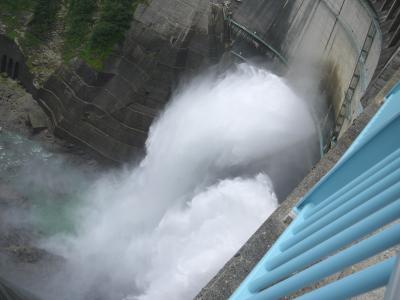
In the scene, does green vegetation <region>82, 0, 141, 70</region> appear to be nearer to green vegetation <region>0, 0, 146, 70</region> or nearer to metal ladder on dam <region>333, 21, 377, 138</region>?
green vegetation <region>0, 0, 146, 70</region>

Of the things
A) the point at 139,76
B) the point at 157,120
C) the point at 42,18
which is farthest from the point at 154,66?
the point at 42,18

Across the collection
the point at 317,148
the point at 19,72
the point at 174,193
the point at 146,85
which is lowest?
the point at 19,72

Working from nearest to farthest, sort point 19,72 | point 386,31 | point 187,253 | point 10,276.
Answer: point 187,253 → point 10,276 → point 386,31 → point 19,72

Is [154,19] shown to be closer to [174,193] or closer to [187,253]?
[174,193]

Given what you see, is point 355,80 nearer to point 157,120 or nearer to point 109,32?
point 157,120

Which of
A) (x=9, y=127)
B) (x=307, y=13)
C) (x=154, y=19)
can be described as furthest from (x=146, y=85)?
(x=307, y=13)

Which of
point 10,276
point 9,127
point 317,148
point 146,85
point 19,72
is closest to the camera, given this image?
point 10,276

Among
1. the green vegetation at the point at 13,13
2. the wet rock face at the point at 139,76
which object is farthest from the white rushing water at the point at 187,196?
the green vegetation at the point at 13,13
